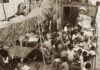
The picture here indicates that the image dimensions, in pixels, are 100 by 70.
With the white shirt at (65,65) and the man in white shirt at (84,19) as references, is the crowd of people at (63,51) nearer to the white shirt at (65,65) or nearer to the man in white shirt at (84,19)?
the white shirt at (65,65)

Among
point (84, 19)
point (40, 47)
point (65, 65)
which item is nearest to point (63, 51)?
point (65, 65)

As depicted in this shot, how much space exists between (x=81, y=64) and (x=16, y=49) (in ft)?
5.16

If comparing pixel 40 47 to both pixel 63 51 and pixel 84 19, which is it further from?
pixel 84 19

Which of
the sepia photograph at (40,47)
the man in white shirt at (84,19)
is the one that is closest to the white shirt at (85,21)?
the man in white shirt at (84,19)

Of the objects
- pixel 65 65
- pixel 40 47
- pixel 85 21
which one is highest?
pixel 85 21

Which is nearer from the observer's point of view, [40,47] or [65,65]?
[65,65]

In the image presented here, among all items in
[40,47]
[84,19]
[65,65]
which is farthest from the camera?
[84,19]

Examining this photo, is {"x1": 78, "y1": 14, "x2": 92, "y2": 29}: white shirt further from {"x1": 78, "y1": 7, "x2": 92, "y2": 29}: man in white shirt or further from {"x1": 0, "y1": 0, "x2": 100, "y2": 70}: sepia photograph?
{"x1": 0, "y1": 0, "x2": 100, "y2": 70}: sepia photograph

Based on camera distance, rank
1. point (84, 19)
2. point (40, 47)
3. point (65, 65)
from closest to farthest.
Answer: point (65, 65), point (40, 47), point (84, 19)

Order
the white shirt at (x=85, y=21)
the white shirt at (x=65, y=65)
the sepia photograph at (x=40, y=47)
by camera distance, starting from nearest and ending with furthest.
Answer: the sepia photograph at (x=40, y=47) < the white shirt at (x=65, y=65) < the white shirt at (x=85, y=21)

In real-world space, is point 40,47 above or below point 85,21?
below

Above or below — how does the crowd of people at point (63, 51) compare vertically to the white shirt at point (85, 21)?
below

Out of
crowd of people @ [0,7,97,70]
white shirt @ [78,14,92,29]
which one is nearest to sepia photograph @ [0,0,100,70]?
crowd of people @ [0,7,97,70]

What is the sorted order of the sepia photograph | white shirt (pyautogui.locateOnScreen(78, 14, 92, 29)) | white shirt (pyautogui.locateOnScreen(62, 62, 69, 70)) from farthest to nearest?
1. white shirt (pyautogui.locateOnScreen(78, 14, 92, 29))
2. white shirt (pyautogui.locateOnScreen(62, 62, 69, 70))
3. the sepia photograph
